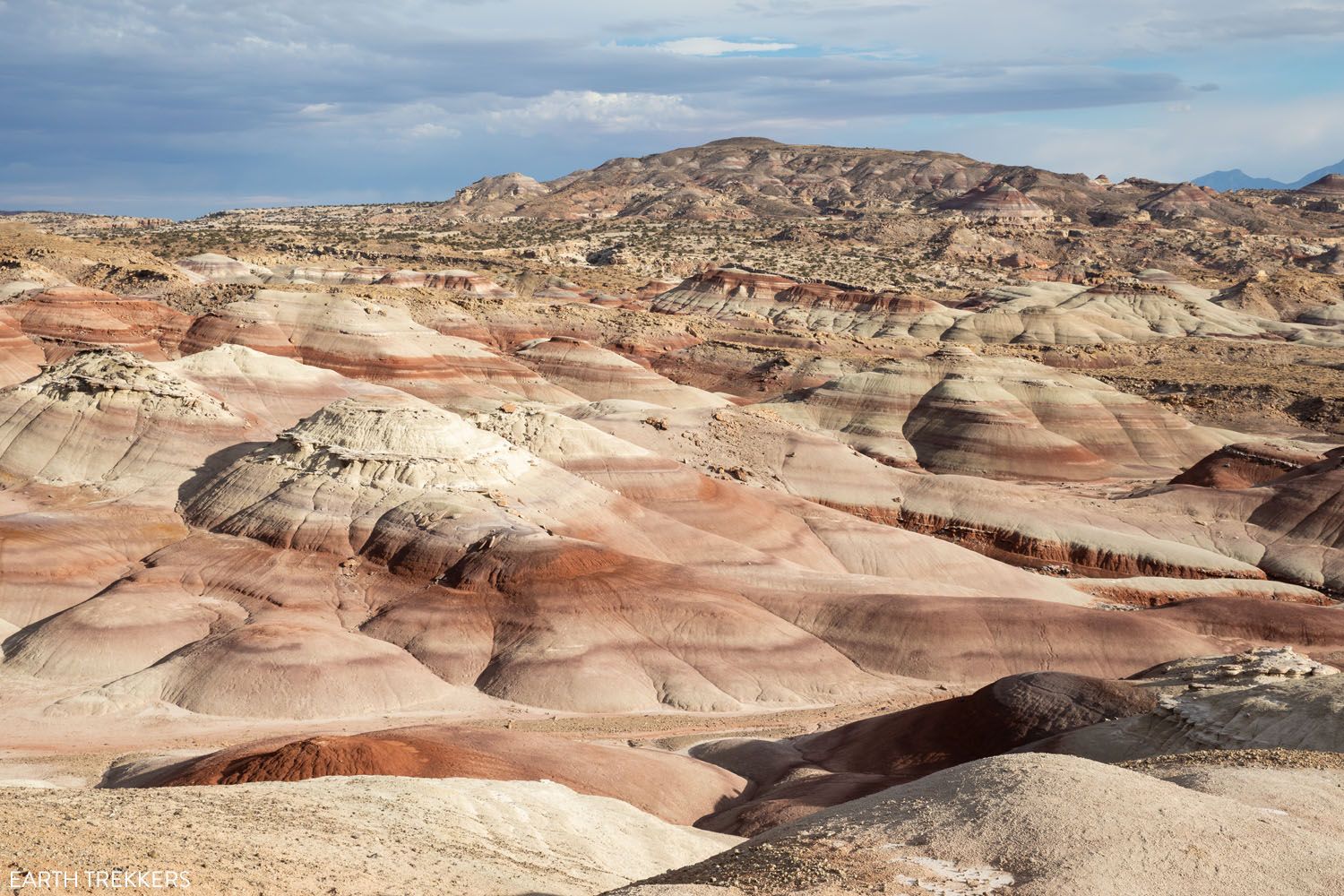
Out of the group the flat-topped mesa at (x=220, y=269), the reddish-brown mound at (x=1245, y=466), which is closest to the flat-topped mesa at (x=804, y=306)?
the flat-topped mesa at (x=220, y=269)

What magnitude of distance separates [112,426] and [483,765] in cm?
2819

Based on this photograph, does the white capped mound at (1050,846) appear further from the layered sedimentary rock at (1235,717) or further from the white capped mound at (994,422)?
the white capped mound at (994,422)

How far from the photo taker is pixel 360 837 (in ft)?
52.9

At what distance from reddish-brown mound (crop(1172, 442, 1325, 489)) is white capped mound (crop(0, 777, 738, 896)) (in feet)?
175

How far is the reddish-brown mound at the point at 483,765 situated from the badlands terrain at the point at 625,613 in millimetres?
126

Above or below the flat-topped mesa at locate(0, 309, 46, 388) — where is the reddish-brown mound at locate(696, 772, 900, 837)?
below

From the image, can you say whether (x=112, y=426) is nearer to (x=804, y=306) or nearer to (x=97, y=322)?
(x=97, y=322)

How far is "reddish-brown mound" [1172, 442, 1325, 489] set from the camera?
64.9 meters

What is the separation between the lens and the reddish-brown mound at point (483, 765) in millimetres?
21969

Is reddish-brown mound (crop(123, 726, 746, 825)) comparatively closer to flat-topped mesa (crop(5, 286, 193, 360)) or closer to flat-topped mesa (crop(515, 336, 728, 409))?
flat-topped mesa (crop(5, 286, 193, 360))

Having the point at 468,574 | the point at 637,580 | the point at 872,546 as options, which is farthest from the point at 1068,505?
the point at 468,574

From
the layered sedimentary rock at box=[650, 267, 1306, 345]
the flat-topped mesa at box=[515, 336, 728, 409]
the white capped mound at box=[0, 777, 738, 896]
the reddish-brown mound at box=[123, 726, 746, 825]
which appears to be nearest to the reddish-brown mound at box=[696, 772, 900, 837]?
the reddish-brown mound at box=[123, 726, 746, 825]

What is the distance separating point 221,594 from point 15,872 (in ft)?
88.1

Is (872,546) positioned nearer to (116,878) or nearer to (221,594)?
(221,594)
